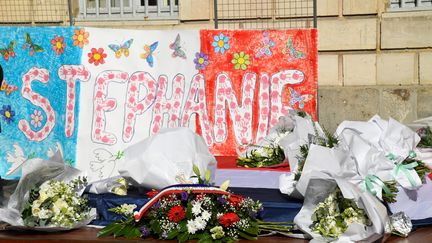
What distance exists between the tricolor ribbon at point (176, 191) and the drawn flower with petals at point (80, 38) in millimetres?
3260

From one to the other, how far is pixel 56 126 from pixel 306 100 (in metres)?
2.86

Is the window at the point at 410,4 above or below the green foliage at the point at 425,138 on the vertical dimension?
above

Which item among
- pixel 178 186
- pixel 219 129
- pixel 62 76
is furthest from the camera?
pixel 219 129

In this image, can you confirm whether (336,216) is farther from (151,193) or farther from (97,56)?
(97,56)

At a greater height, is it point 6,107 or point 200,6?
point 200,6

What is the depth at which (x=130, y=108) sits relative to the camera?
7375 mm

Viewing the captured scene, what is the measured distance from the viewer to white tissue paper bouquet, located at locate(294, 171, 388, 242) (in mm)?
4121

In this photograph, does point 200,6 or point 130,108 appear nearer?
point 130,108

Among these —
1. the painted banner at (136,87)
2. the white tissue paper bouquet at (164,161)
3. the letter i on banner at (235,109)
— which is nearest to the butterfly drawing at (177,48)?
the painted banner at (136,87)

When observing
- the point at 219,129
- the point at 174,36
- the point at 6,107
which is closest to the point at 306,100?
the point at 219,129

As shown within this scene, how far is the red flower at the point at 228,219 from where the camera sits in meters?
4.35

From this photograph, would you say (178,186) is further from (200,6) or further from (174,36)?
(200,6)

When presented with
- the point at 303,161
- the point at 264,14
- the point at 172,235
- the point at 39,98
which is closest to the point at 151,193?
the point at 172,235

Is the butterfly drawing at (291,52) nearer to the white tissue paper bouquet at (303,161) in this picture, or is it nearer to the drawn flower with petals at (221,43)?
the drawn flower with petals at (221,43)
